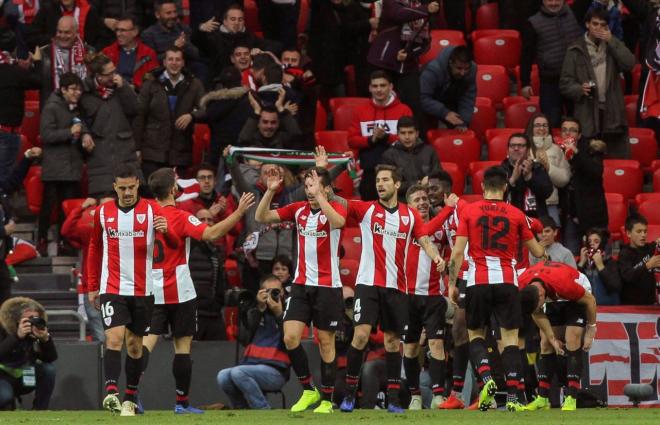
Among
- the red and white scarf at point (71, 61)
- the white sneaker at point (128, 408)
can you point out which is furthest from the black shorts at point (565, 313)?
the red and white scarf at point (71, 61)

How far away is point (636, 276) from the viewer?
54.8ft

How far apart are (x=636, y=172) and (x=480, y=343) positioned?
6.35 metres

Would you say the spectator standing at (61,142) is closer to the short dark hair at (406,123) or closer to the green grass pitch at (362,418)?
the short dark hair at (406,123)

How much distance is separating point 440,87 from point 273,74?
2157 mm

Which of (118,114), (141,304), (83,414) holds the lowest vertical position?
(83,414)

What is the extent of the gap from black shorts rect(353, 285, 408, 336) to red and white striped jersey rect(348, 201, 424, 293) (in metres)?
0.06

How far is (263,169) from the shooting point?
56.7ft

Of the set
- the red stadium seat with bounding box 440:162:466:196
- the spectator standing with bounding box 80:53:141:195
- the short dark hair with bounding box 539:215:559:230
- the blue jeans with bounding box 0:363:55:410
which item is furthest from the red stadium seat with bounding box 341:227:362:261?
the blue jeans with bounding box 0:363:55:410

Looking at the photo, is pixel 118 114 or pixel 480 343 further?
pixel 118 114

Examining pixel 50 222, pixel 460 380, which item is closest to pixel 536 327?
pixel 460 380

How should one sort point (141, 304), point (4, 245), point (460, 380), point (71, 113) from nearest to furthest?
point (141, 304) → point (460, 380) → point (4, 245) → point (71, 113)

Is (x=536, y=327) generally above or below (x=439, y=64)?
below

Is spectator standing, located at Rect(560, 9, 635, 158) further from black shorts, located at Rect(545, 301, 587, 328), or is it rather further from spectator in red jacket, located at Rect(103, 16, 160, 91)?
spectator in red jacket, located at Rect(103, 16, 160, 91)

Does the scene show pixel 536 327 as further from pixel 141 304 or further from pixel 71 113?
pixel 71 113
